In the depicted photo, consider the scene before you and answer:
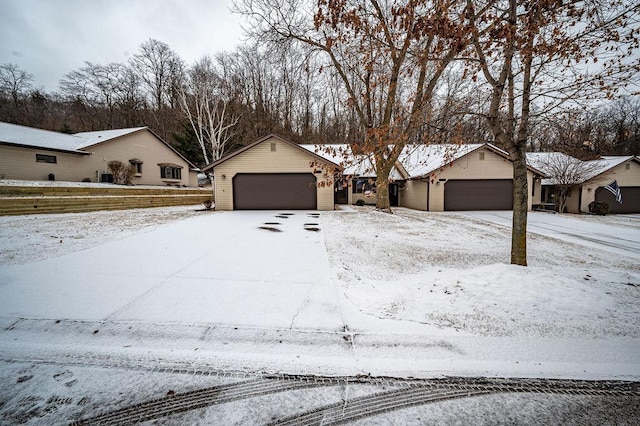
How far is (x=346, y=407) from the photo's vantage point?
2021 millimetres

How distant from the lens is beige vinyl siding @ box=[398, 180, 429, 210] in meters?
18.7

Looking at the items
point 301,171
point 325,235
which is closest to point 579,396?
point 325,235

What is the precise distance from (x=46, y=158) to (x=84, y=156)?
2.18 meters

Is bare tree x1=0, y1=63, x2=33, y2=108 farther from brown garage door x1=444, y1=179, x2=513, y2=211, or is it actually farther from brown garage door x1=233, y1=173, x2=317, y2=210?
brown garage door x1=444, y1=179, x2=513, y2=211

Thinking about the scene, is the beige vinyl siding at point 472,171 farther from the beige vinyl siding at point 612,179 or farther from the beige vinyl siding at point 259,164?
the beige vinyl siding at point 259,164

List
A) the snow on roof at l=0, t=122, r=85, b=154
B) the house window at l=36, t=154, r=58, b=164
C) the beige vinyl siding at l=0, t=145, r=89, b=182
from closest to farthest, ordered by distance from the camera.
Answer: the beige vinyl siding at l=0, t=145, r=89, b=182
the snow on roof at l=0, t=122, r=85, b=154
the house window at l=36, t=154, r=58, b=164

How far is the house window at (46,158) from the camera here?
56.5ft

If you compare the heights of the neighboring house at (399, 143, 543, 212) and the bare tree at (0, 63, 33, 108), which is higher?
the bare tree at (0, 63, 33, 108)

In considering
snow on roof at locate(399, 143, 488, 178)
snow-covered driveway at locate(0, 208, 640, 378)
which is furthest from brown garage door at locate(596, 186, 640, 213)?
snow-covered driveway at locate(0, 208, 640, 378)

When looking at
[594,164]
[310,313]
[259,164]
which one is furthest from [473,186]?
[310,313]

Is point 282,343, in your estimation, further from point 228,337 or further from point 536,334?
point 536,334

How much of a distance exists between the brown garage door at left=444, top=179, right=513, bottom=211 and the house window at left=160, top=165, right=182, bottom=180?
81.0ft

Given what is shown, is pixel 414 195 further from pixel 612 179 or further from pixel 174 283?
pixel 174 283

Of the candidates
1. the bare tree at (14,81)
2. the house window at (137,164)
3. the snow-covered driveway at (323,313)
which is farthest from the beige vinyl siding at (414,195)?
the bare tree at (14,81)
